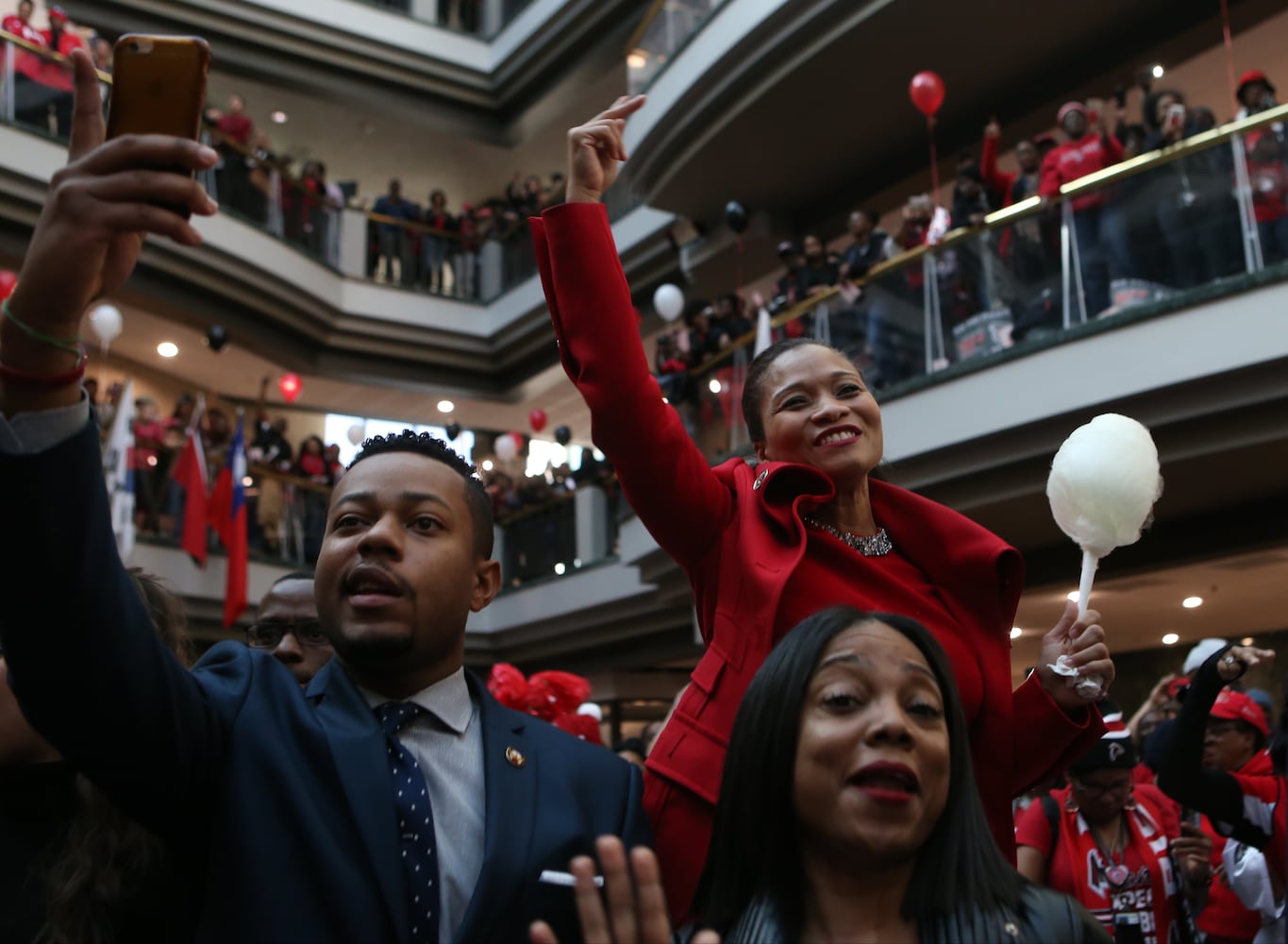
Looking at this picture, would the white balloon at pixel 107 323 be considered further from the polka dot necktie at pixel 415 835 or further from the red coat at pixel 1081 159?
the polka dot necktie at pixel 415 835

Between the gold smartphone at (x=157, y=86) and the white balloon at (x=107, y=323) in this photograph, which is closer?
the gold smartphone at (x=157, y=86)

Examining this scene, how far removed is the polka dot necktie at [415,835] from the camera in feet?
5.28

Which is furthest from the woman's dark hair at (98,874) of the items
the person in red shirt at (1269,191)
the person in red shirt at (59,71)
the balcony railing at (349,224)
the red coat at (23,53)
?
the red coat at (23,53)

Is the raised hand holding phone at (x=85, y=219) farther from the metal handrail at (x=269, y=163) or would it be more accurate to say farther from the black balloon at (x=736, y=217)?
the black balloon at (x=736, y=217)

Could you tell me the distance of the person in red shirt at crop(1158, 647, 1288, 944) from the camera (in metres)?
3.54

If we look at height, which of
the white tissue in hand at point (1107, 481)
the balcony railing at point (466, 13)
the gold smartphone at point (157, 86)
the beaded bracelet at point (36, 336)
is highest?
the balcony railing at point (466, 13)

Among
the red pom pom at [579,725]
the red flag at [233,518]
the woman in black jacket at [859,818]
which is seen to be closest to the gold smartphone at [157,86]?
the woman in black jacket at [859,818]

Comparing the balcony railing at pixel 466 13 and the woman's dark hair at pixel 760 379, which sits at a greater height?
the balcony railing at pixel 466 13

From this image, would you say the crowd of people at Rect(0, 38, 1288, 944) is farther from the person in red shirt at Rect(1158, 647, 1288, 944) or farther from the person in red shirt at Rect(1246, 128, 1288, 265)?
the person in red shirt at Rect(1246, 128, 1288, 265)

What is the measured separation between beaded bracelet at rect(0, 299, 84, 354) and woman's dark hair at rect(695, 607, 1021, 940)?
A: 99 cm

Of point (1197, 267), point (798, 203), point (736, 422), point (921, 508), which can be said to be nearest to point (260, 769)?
point (921, 508)

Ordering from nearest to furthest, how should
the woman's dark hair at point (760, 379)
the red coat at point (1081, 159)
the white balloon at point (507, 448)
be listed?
the woman's dark hair at point (760, 379) < the red coat at point (1081, 159) < the white balloon at point (507, 448)

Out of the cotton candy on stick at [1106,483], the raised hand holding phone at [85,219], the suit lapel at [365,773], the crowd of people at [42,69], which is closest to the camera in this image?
the raised hand holding phone at [85,219]

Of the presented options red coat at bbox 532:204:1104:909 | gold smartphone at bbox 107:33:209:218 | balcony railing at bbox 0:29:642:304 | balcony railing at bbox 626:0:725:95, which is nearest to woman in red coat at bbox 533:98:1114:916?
red coat at bbox 532:204:1104:909
